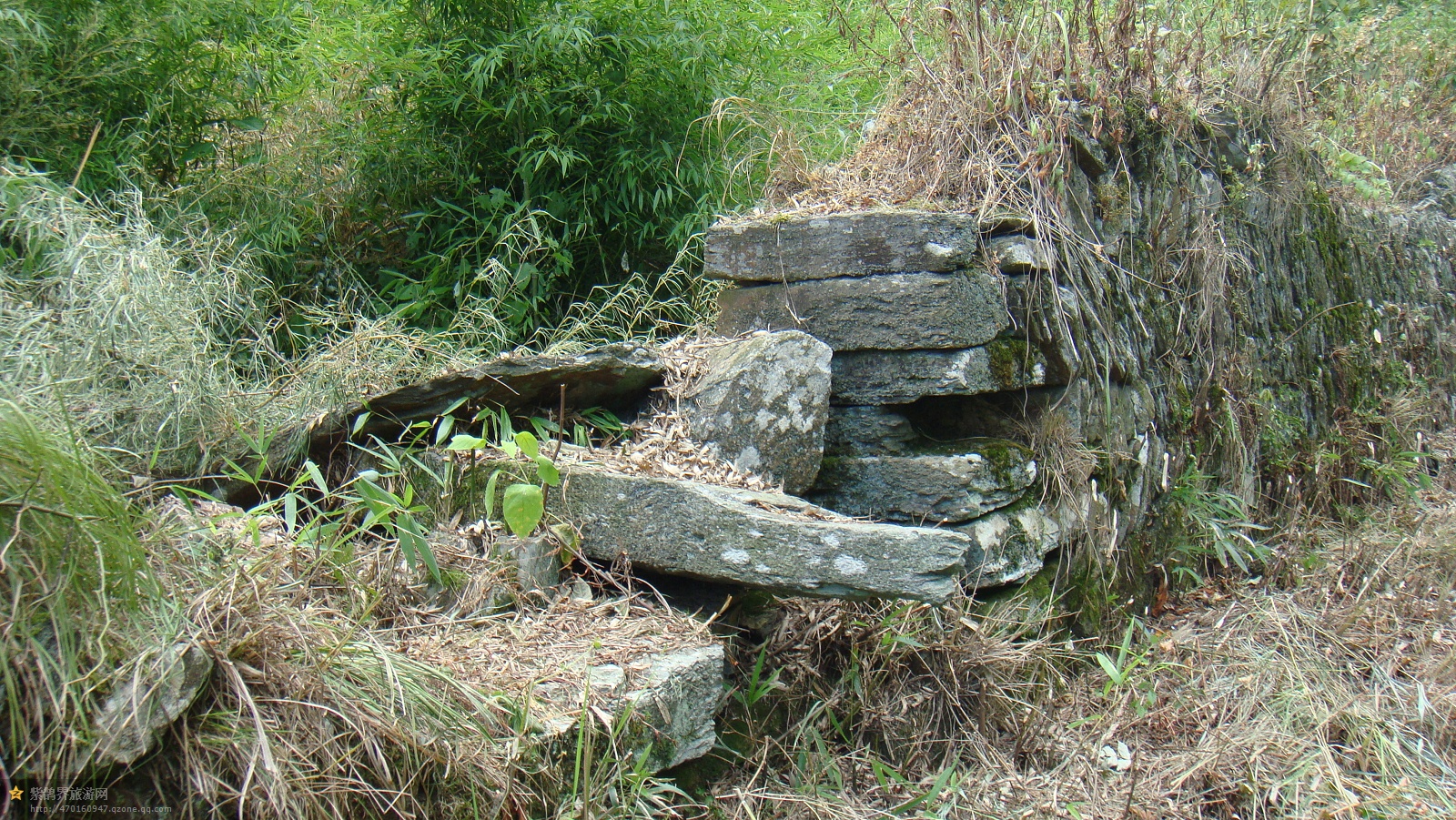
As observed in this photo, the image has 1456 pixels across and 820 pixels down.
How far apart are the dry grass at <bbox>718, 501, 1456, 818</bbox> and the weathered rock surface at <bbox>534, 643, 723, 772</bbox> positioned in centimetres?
23

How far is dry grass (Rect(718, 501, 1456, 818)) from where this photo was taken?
102 inches

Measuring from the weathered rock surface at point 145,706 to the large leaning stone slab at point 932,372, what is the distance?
219 centimetres

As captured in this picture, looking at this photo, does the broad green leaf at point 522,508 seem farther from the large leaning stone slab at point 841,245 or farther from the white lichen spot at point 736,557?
the large leaning stone slab at point 841,245

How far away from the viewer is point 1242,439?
441 centimetres

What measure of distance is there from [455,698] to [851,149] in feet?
11.0

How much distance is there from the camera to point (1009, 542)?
3158 millimetres

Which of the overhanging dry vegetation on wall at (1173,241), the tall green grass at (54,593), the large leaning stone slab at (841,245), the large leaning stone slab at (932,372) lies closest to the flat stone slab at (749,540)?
the large leaning stone slab at (932,372)

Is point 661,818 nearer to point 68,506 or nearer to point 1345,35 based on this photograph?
point 68,506

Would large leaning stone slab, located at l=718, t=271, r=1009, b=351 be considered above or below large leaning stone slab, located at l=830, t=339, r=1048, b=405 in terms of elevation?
above

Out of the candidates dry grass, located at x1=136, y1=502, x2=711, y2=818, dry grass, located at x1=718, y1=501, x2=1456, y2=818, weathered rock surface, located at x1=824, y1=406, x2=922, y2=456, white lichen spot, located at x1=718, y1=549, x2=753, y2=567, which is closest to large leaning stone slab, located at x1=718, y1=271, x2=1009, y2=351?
weathered rock surface, located at x1=824, y1=406, x2=922, y2=456

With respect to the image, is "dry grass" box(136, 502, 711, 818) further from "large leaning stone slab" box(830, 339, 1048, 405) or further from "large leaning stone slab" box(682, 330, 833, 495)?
"large leaning stone slab" box(830, 339, 1048, 405)

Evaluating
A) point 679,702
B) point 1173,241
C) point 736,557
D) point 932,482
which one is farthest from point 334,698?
point 1173,241

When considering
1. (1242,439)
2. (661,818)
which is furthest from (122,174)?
(1242,439)

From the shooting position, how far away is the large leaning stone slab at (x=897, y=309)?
125 inches
